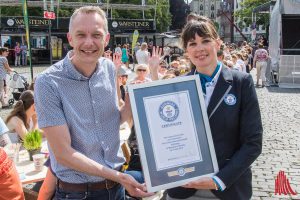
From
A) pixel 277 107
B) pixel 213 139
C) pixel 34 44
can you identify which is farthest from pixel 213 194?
pixel 34 44

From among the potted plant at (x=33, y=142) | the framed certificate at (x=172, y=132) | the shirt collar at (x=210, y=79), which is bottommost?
the potted plant at (x=33, y=142)

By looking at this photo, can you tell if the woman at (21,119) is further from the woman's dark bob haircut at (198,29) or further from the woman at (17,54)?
the woman at (17,54)

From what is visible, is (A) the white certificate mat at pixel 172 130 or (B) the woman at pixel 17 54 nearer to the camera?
(A) the white certificate mat at pixel 172 130

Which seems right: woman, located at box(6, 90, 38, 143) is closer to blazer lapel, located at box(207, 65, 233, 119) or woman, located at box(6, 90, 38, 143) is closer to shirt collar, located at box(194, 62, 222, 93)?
shirt collar, located at box(194, 62, 222, 93)

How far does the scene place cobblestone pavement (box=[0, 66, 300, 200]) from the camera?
5512 millimetres

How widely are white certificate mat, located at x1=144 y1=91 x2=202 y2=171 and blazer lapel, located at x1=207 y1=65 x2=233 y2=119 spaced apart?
155mm

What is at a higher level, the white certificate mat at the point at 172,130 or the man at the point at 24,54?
the man at the point at 24,54

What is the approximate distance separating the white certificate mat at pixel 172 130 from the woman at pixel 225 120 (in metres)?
0.15

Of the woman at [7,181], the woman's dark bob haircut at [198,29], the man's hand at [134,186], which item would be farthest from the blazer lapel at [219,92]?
the woman at [7,181]

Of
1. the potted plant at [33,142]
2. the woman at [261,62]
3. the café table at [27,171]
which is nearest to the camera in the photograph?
the café table at [27,171]

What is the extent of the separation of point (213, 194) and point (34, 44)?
29674 millimetres

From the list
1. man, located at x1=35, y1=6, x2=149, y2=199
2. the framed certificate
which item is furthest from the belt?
the framed certificate

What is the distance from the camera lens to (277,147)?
24.6 ft

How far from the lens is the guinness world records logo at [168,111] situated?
7.19 feet
